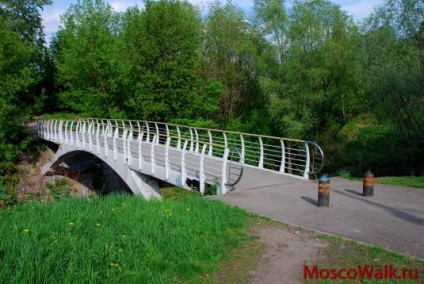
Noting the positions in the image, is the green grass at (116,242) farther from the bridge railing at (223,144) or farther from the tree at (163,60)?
the tree at (163,60)

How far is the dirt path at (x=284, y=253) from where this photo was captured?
4719 mm

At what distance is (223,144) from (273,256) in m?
18.1

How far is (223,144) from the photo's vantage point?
76.6ft

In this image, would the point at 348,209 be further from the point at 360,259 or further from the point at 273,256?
the point at 273,256

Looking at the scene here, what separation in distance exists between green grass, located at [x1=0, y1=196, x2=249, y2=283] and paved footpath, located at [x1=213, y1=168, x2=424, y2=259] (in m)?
1.16

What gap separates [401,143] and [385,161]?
4.47ft

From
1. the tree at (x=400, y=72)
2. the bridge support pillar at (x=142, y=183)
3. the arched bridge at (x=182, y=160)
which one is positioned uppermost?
the tree at (x=400, y=72)

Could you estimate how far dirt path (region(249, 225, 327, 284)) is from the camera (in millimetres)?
4719

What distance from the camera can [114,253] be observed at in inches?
184

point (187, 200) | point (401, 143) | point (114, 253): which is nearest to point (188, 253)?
point (114, 253)

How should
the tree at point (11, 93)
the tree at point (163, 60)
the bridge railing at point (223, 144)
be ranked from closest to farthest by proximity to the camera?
the bridge railing at point (223, 144) → the tree at point (163, 60) → the tree at point (11, 93)

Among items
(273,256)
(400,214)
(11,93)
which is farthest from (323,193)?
(11,93)

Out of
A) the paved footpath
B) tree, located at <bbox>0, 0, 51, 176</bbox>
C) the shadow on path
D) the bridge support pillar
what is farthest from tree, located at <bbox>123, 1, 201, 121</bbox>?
the shadow on path

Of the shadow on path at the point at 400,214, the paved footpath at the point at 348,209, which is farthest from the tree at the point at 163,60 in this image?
the shadow on path at the point at 400,214
